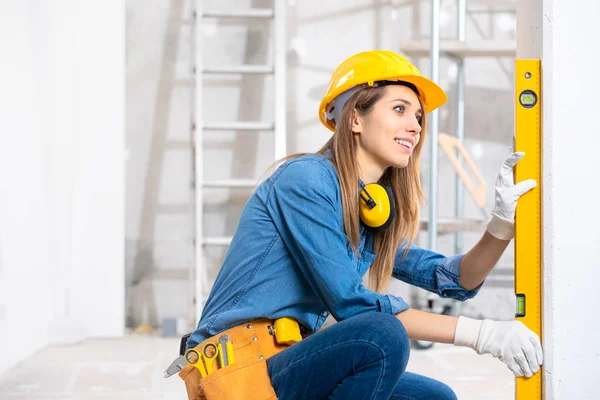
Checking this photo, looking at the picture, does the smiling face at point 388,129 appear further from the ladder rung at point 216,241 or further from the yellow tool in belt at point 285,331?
the ladder rung at point 216,241

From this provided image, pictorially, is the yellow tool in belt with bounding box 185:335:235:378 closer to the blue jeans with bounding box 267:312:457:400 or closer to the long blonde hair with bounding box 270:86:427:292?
the blue jeans with bounding box 267:312:457:400

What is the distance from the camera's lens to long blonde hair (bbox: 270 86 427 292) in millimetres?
1571

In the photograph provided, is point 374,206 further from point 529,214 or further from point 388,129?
point 529,214

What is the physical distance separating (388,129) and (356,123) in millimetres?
75

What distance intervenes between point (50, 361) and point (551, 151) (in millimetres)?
2532

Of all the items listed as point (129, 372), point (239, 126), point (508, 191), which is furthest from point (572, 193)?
point (239, 126)

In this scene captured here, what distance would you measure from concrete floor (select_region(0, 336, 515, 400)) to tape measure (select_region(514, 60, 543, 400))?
1181mm

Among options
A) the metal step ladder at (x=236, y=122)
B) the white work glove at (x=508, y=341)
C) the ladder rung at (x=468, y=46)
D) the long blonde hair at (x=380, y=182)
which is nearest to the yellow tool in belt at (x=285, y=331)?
the long blonde hair at (x=380, y=182)

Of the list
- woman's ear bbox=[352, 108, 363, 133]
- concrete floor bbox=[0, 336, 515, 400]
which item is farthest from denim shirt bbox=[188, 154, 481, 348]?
concrete floor bbox=[0, 336, 515, 400]

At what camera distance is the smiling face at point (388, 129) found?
161cm

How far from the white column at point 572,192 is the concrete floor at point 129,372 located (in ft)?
3.94

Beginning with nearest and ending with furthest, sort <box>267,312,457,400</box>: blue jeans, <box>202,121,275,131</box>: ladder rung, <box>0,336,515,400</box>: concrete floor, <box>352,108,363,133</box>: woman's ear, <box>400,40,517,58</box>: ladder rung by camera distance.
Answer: <box>267,312,457,400</box>: blue jeans, <box>352,108,363,133</box>: woman's ear, <box>0,336,515,400</box>: concrete floor, <box>400,40,517,58</box>: ladder rung, <box>202,121,275,131</box>: ladder rung

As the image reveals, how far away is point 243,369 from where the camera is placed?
1.46m

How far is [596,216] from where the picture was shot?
142cm
